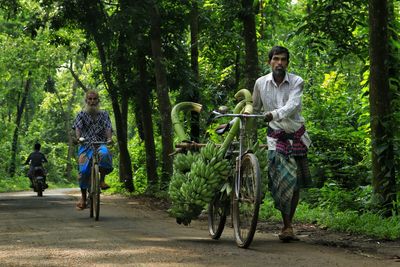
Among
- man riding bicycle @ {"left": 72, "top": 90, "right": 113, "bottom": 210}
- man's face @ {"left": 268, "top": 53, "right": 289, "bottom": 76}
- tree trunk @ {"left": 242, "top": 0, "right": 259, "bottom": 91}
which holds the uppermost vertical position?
tree trunk @ {"left": 242, "top": 0, "right": 259, "bottom": 91}

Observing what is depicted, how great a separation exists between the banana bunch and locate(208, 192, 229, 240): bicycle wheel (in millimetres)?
243

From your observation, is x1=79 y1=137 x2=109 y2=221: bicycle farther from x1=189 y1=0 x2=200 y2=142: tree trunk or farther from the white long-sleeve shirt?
x1=189 y1=0 x2=200 y2=142: tree trunk

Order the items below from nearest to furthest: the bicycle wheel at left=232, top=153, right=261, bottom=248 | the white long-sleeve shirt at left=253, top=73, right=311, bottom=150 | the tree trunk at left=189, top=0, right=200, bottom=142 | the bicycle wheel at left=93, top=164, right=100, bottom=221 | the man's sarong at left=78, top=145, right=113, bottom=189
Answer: the bicycle wheel at left=232, top=153, right=261, bottom=248 < the white long-sleeve shirt at left=253, top=73, right=311, bottom=150 < the bicycle wheel at left=93, top=164, right=100, bottom=221 < the man's sarong at left=78, top=145, right=113, bottom=189 < the tree trunk at left=189, top=0, right=200, bottom=142

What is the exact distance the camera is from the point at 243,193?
7.00 meters

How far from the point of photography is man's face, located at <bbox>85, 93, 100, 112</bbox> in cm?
1133

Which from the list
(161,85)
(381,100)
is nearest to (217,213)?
(381,100)

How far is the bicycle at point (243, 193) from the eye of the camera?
6605mm

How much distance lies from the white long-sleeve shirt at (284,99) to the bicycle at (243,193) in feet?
1.19

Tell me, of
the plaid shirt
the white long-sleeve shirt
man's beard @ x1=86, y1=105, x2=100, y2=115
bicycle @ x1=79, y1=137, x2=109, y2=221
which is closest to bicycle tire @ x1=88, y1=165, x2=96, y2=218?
bicycle @ x1=79, y1=137, x2=109, y2=221

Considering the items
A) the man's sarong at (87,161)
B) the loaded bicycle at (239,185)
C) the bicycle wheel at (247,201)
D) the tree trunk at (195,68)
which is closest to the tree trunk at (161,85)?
the tree trunk at (195,68)

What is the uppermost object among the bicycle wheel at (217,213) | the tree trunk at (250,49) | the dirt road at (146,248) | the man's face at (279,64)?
the tree trunk at (250,49)

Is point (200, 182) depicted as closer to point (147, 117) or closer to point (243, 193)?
point (243, 193)

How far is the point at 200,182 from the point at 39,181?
16.2 m

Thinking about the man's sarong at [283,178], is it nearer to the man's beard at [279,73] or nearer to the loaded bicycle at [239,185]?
the loaded bicycle at [239,185]
